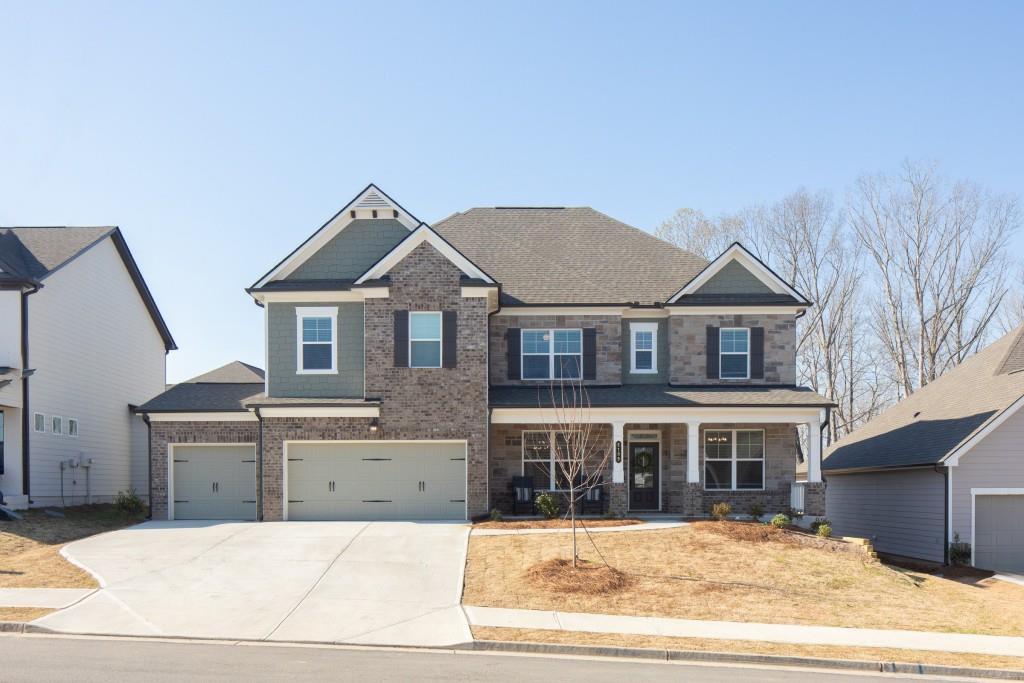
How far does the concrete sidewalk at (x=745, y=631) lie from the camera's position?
549 inches

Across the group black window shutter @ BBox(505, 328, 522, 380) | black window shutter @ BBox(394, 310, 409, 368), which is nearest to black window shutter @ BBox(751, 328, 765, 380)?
black window shutter @ BBox(505, 328, 522, 380)

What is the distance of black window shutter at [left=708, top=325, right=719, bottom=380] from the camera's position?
2578cm

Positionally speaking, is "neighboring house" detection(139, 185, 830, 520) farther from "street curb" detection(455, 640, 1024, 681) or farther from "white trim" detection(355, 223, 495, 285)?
"street curb" detection(455, 640, 1024, 681)

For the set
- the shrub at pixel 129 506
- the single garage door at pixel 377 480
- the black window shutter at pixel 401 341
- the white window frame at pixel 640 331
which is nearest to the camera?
the black window shutter at pixel 401 341

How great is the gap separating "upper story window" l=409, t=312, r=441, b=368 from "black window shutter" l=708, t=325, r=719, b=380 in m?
7.57

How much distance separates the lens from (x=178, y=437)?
967 inches

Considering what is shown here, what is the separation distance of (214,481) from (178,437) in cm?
149

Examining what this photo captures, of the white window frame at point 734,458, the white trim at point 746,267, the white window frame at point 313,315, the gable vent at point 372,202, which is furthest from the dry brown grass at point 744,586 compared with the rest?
the gable vent at point 372,202

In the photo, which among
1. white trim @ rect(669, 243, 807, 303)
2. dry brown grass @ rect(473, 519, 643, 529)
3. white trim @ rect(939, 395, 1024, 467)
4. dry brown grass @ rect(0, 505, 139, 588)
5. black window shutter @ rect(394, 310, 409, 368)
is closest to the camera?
dry brown grass @ rect(0, 505, 139, 588)

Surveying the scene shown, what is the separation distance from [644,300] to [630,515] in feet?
19.4

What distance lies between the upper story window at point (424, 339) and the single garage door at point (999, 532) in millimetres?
13930

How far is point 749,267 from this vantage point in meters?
26.2

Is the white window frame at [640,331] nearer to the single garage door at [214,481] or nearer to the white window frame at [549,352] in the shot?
the white window frame at [549,352]

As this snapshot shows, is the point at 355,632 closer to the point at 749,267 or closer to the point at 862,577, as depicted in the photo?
the point at 862,577
